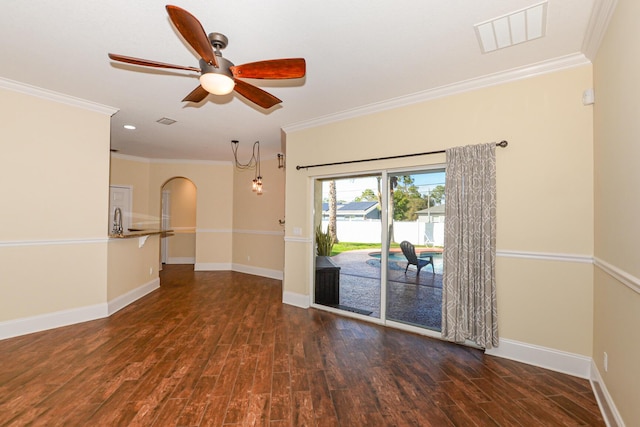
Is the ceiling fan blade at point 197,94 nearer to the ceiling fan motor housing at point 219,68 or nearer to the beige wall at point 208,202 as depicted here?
the ceiling fan motor housing at point 219,68

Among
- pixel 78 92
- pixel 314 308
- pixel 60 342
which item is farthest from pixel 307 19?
pixel 60 342

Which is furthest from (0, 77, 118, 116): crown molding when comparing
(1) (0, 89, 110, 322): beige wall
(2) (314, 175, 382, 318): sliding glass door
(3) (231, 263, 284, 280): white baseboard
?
(3) (231, 263, 284, 280): white baseboard

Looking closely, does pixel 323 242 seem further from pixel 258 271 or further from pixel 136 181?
pixel 136 181

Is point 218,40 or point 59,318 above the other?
point 218,40

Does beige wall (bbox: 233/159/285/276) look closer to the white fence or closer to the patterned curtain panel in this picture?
the white fence

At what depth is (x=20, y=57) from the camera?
270 centimetres

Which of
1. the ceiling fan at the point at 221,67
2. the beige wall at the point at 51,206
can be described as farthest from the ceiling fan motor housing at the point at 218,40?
the beige wall at the point at 51,206

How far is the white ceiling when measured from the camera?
2.03 m

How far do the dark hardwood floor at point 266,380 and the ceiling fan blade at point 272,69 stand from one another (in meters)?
2.47

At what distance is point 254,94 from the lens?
252 cm

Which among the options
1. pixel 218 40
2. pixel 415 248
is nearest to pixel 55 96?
pixel 218 40

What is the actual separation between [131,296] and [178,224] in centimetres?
401

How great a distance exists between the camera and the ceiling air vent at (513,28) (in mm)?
2071

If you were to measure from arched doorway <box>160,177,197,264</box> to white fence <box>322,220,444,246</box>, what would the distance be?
5.81m
